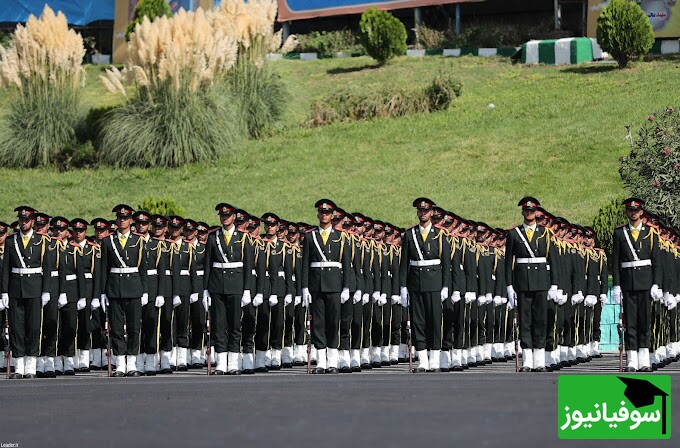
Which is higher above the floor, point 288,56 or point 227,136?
point 288,56

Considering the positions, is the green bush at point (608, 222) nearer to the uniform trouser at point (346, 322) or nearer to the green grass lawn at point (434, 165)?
the green grass lawn at point (434, 165)

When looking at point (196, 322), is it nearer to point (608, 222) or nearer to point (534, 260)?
point (534, 260)

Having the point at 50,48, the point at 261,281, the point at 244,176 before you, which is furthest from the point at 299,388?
the point at 50,48

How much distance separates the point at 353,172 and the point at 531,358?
17.0 meters

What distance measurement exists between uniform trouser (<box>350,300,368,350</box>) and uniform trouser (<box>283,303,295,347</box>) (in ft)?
4.31

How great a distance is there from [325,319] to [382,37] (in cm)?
2797

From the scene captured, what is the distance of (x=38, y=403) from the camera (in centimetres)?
1291

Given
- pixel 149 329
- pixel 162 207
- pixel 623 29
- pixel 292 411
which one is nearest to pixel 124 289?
pixel 149 329

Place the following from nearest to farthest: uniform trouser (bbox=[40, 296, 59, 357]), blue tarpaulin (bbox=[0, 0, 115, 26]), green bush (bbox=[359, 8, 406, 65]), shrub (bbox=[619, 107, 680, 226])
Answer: uniform trouser (bbox=[40, 296, 59, 357]), shrub (bbox=[619, 107, 680, 226]), green bush (bbox=[359, 8, 406, 65]), blue tarpaulin (bbox=[0, 0, 115, 26])

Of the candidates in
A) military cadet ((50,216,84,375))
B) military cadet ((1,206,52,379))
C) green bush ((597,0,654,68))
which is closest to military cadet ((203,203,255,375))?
military cadet ((50,216,84,375))

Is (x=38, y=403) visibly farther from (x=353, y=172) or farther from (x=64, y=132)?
(x=64, y=132)

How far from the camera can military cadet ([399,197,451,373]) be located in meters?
16.5

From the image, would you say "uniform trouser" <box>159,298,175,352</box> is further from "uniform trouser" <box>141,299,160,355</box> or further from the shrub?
the shrub

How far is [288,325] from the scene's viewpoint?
61.9 ft
